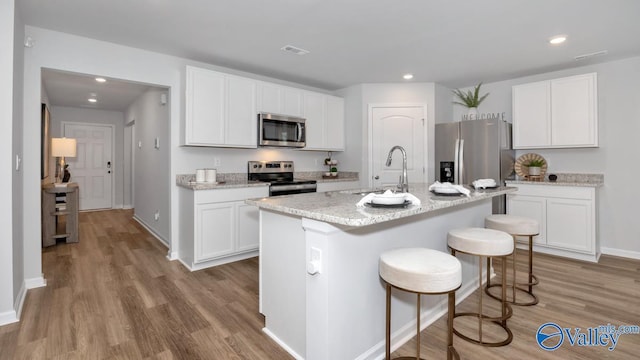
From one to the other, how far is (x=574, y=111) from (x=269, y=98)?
373 cm

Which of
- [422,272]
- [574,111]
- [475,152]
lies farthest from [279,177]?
[574,111]

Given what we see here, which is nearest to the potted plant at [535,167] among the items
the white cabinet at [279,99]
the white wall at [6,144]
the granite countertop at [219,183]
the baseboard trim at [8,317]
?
the white cabinet at [279,99]

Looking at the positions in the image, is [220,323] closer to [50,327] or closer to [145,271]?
[50,327]

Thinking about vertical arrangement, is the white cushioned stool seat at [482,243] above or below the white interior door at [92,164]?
below

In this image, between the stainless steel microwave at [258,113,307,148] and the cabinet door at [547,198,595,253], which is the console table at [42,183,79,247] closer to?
the stainless steel microwave at [258,113,307,148]

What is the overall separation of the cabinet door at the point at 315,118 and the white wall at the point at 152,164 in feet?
6.07

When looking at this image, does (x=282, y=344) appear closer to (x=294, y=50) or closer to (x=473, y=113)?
(x=294, y=50)

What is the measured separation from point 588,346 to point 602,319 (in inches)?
19.5

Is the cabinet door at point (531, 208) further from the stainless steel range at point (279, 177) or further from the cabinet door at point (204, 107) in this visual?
the cabinet door at point (204, 107)

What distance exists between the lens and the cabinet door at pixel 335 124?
487 centimetres

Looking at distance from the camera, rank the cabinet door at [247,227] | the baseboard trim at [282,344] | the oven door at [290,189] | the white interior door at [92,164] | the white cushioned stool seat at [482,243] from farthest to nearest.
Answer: the white interior door at [92,164] < the oven door at [290,189] < the cabinet door at [247,227] < the white cushioned stool seat at [482,243] < the baseboard trim at [282,344]

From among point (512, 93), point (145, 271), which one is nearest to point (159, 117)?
point (145, 271)

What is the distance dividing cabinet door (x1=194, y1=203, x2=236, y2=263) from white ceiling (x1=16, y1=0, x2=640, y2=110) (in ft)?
5.64

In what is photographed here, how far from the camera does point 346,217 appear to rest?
1358 mm
